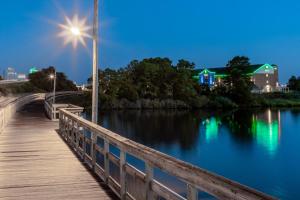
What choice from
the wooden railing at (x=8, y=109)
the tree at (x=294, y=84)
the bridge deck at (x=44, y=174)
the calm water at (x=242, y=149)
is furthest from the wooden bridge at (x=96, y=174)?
the tree at (x=294, y=84)

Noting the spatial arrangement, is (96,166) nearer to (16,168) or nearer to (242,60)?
(16,168)

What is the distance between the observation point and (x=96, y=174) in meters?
8.73

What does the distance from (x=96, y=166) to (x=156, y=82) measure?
9677cm

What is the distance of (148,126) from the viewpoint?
65062 millimetres

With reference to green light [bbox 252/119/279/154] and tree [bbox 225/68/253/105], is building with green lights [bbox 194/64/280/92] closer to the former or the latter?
tree [bbox 225/68/253/105]

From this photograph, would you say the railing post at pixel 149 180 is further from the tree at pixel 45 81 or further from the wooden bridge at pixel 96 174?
the tree at pixel 45 81

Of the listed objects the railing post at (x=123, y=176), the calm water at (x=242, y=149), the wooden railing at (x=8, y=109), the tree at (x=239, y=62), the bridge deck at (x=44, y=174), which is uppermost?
the tree at (x=239, y=62)

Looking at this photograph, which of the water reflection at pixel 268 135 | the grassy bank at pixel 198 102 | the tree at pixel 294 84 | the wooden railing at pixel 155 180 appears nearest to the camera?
the wooden railing at pixel 155 180

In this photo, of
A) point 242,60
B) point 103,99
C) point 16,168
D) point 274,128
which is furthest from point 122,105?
point 16,168

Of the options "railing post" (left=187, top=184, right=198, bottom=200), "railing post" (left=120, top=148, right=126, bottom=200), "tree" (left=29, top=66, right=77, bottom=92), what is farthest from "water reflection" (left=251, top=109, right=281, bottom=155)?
"tree" (left=29, top=66, right=77, bottom=92)

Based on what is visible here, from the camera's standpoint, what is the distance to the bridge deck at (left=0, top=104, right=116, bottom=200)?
7.04 metres

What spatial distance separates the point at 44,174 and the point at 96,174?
3.82ft

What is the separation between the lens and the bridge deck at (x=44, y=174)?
7039mm

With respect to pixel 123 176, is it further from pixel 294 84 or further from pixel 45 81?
pixel 294 84
